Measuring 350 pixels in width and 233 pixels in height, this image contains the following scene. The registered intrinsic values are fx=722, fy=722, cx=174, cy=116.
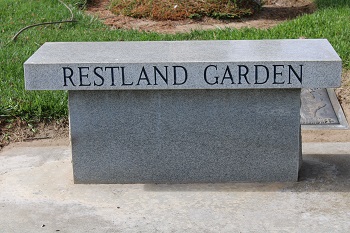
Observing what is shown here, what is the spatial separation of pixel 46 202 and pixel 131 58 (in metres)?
1.10

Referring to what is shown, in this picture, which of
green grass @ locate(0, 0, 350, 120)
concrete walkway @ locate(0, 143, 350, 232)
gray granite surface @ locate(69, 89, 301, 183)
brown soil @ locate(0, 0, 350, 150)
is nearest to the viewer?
concrete walkway @ locate(0, 143, 350, 232)

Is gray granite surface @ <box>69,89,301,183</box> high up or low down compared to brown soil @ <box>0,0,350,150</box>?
up

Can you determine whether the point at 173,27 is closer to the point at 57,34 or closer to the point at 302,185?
the point at 57,34

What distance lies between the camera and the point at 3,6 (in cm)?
1011

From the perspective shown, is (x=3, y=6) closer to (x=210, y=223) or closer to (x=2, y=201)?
(x=2, y=201)

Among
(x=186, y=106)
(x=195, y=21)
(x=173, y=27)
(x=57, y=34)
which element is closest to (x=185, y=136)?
(x=186, y=106)

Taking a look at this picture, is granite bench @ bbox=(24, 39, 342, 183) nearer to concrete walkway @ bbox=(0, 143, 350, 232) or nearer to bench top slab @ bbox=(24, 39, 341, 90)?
bench top slab @ bbox=(24, 39, 341, 90)

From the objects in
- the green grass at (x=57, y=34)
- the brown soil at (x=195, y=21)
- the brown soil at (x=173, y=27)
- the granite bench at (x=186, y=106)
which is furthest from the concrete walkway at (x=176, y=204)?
the brown soil at (x=195, y=21)

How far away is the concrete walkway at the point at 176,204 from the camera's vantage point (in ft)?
14.3

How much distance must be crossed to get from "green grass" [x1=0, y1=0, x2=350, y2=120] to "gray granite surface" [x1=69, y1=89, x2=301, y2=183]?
150cm

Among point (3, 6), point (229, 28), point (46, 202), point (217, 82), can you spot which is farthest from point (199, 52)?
point (3, 6)

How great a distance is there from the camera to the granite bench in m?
4.57

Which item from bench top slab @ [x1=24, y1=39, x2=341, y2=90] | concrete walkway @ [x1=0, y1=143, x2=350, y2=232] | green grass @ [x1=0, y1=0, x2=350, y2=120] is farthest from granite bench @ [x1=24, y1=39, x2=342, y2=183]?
green grass @ [x1=0, y1=0, x2=350, y2=120]

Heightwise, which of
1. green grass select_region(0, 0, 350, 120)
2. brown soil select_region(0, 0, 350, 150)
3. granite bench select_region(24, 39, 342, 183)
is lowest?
brown soil select_region(0, 0, 350, 150)
